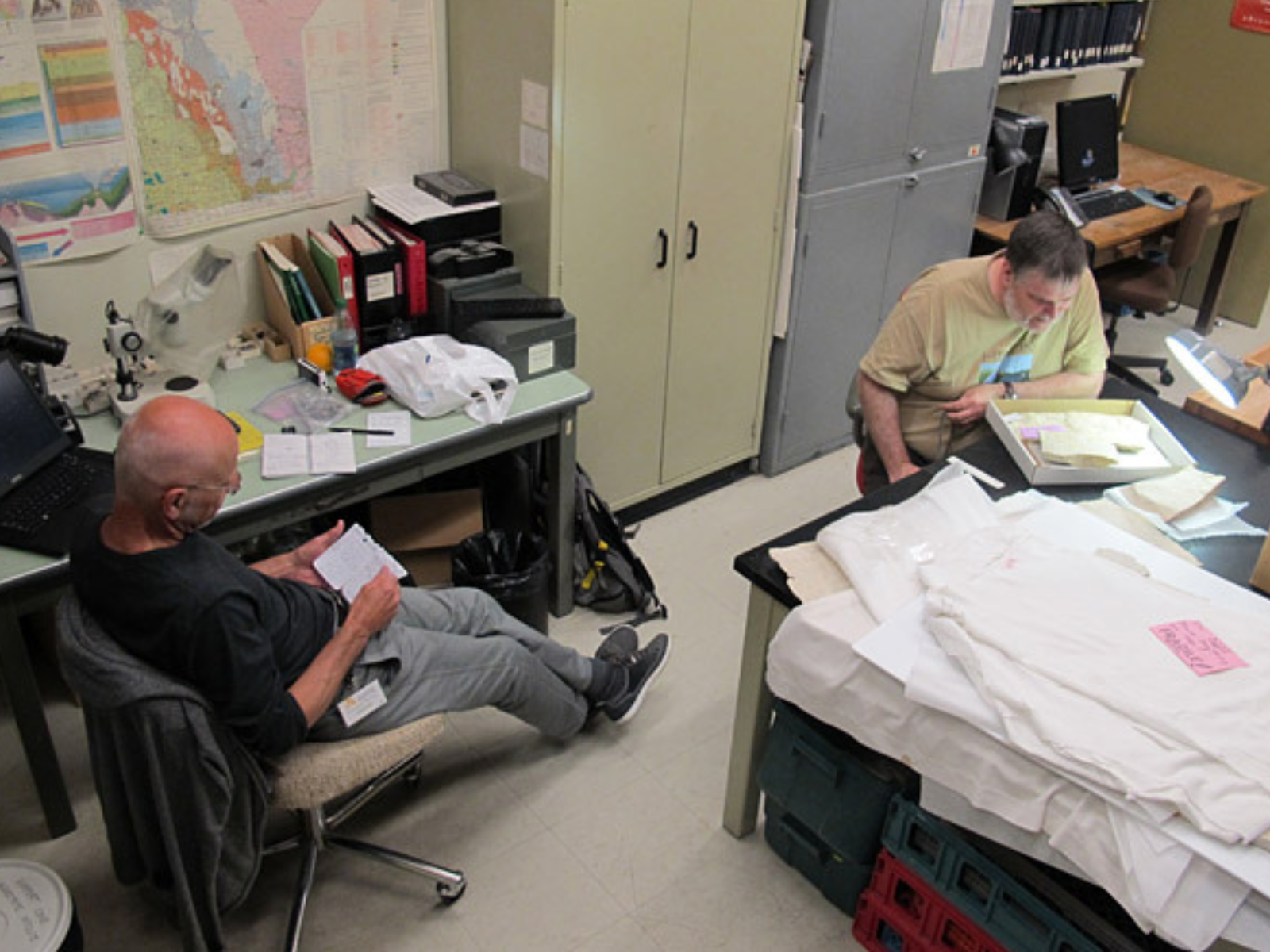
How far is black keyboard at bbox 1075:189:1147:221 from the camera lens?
4.46m

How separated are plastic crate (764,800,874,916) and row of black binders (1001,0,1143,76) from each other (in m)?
3.13

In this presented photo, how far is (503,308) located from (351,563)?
945mm

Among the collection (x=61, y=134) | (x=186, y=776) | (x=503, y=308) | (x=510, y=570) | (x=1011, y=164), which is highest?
(x=61, y=134)

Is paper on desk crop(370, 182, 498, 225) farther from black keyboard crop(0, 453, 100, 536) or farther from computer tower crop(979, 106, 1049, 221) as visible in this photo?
computer tower crop(979, 106, 1049, 221)

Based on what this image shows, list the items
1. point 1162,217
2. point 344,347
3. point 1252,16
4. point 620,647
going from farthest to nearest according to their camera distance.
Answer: point 1252,16 < point 1162,217 < point 620,647 < point 344,347

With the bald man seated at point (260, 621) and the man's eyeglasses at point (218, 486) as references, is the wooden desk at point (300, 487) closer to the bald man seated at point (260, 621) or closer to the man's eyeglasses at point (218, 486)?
the bald man seated at point (260, 621)

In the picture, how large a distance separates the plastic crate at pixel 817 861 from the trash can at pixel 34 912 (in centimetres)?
140

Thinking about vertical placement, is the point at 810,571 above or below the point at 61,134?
below

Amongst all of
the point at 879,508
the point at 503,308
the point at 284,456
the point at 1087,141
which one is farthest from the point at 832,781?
the point at 1087,141

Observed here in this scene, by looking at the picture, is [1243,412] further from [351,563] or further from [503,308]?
[351,563]

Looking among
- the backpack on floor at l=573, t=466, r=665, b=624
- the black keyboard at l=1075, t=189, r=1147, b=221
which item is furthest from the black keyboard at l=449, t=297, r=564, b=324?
the black keyboard at l=1075, t=189, r=1147, b=221

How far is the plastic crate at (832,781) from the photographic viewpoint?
7.02 feet

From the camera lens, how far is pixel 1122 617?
1.82 metres

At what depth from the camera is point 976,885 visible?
202cm
